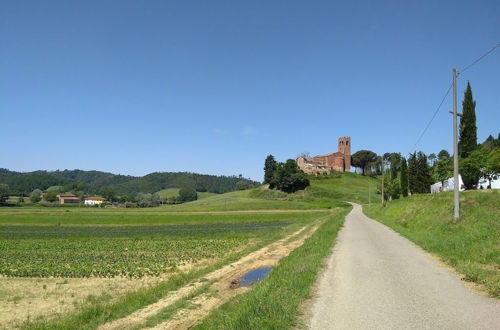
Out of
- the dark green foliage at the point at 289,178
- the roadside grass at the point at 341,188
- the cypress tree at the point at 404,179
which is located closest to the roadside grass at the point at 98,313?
the cypress tree at the point at 404,179

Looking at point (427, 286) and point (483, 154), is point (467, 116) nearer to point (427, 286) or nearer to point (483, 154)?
point (483, 154)

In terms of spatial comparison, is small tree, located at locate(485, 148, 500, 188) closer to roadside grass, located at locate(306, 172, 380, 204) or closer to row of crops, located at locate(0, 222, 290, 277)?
row of crops, located at locate(0, 222, 290, 277)

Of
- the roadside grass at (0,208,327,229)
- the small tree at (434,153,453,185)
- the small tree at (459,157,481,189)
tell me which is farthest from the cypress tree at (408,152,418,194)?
the small tree at (459,157,481,189)

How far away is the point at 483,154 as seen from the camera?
184 feet

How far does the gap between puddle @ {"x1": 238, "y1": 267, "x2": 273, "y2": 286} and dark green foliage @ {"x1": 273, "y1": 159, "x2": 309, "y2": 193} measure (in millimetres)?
124032

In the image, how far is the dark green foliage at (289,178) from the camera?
14425 centimetres

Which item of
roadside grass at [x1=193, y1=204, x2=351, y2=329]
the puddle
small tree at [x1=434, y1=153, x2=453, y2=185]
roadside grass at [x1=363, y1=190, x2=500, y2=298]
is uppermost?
small tree at [x1=434, y1=153, x2=453, y2=185]

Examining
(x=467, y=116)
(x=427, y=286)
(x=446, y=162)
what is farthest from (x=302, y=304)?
(x=446, y=162)

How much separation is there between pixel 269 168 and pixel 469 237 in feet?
464

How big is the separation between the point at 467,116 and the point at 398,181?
2131 inches

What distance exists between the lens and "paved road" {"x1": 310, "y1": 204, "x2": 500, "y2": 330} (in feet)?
28.4

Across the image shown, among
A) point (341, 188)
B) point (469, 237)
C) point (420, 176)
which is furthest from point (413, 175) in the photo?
point (469, 237)

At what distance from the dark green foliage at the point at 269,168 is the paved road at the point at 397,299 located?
5544 inches

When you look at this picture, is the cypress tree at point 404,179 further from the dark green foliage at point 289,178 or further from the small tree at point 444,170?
the dark green foliage at point 289,178
